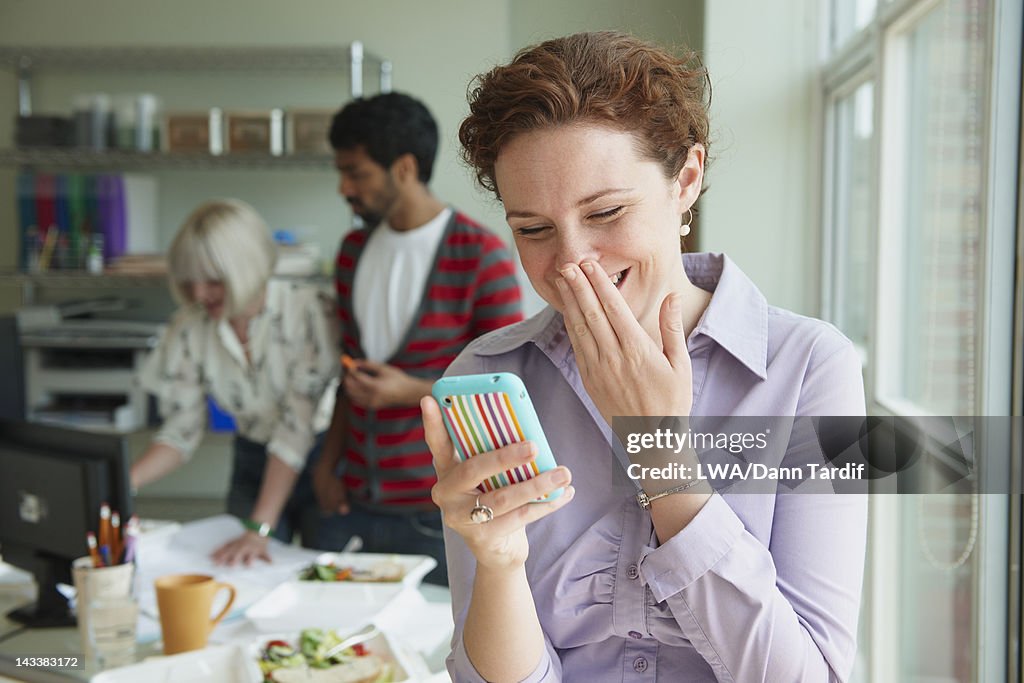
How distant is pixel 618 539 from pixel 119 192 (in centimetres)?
310

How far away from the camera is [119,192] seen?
343cm

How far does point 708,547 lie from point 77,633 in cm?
112

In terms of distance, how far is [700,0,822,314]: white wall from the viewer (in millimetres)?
890

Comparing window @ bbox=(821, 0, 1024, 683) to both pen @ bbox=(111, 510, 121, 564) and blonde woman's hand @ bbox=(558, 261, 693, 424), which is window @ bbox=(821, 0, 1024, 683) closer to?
blonde woman's hand @ bbox=(558, 261, 693, 424)

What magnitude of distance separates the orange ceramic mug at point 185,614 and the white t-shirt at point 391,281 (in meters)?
0.69

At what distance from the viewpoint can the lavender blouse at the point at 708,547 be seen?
71 cm

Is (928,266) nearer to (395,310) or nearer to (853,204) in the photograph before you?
(853,204)

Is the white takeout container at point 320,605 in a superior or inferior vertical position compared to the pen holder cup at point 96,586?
inferior

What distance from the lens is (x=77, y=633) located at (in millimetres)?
1440

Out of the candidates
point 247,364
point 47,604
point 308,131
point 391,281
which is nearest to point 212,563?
point 47,604

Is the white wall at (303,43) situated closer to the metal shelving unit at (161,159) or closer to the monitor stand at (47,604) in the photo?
the metal shelving unit at (161,159)

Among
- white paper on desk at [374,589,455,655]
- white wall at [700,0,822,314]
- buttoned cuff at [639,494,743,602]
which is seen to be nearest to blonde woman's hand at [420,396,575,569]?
buttoned cuff at [639,494,743,602]

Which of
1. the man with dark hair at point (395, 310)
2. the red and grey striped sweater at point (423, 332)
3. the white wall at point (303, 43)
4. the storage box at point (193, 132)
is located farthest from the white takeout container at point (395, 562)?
the storage box at point (193, 132)

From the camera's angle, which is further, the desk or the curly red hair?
the desk
